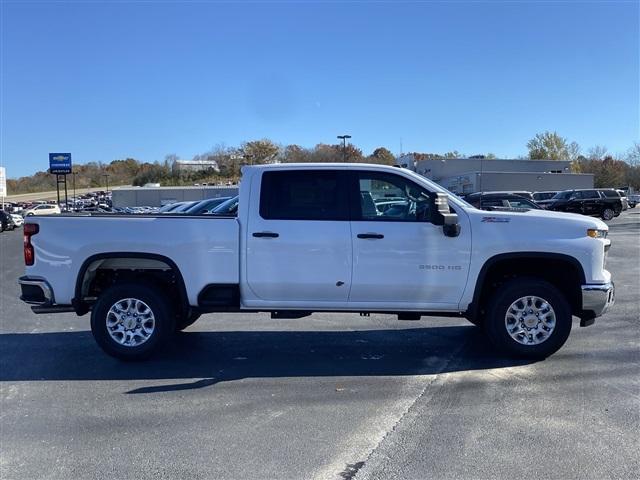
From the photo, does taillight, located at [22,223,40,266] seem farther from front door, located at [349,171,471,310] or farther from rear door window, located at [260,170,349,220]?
front door, located at [349,171,471,310]

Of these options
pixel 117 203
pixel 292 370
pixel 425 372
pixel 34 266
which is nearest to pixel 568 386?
pixel 425 372

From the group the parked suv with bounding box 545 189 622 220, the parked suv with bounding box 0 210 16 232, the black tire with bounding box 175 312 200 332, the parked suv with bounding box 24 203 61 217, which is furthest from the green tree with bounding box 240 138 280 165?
the black tire with bounding box 175 312 200 332

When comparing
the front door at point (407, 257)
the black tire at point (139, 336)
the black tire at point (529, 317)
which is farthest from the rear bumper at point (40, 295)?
the black tire at point (529, 317)

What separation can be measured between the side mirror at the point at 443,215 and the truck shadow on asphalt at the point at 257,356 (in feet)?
4.73

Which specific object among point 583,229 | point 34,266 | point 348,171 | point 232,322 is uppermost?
point 348,171

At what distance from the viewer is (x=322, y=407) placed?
15.1ft

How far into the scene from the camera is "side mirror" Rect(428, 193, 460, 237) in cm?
550

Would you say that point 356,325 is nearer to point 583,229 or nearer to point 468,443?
point 583,229

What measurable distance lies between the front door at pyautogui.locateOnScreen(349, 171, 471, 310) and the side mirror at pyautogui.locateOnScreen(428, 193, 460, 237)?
92 millimetres

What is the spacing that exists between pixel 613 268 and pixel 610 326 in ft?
20.8

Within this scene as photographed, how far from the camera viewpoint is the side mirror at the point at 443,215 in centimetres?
550

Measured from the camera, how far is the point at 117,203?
60.1m

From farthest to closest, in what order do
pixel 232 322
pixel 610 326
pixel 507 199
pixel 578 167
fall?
1. pixel 578 167
2. pixel 507 199
3. pixel 232 322
4. pixel 610 326

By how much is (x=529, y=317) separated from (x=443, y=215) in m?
1.48
